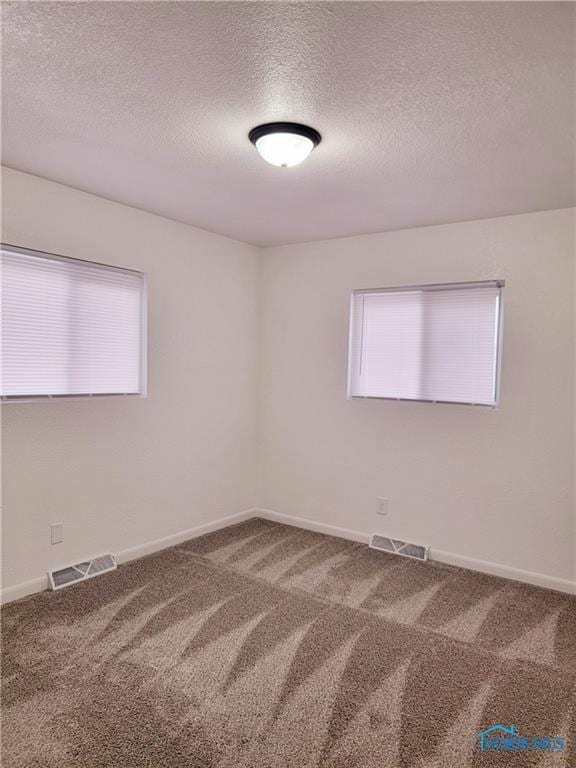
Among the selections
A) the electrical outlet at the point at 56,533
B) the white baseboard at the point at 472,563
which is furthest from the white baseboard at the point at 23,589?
the white baseboard at the point at 472,563

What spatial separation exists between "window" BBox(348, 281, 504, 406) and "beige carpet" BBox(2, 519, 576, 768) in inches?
52.0

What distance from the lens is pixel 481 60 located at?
1724mm

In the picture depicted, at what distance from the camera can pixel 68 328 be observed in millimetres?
3191

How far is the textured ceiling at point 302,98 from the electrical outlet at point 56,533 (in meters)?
2.11

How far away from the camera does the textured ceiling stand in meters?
1.56

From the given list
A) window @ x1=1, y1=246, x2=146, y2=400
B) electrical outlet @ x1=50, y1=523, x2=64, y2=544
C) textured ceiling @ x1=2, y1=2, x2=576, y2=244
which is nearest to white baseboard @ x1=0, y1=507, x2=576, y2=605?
electrical outlet @ x1=50, y1=523, x2=64, y2=544

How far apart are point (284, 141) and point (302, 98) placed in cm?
27

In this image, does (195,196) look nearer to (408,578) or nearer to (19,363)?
(19,363)

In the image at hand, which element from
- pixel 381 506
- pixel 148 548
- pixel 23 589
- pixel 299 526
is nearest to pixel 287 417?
pixel 299 526

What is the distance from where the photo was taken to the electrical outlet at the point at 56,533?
10.3 feet

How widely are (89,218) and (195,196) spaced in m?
0.70

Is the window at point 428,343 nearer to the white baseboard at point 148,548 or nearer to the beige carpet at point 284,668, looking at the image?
the beige carpet at point 284,668

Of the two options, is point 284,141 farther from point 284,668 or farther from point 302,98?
point 284,668

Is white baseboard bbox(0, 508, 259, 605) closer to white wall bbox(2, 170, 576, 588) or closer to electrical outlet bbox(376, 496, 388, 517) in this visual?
white wall bbox(2, 170, 576, 588)
